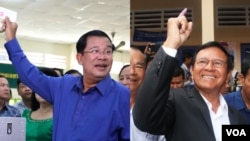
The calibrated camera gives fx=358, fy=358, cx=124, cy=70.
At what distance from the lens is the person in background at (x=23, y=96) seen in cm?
137

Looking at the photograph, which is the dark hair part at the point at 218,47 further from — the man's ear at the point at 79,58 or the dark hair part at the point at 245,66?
the man's ear at the point at 79,58

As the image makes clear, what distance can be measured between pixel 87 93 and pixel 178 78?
368 mm

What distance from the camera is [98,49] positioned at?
1.16 metres

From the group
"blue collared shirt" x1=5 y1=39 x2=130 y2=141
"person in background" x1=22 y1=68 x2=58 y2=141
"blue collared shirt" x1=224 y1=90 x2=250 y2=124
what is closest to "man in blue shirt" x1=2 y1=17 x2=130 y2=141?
"blue collared shirt" x1=5 y1=39 x2=130 y2=141

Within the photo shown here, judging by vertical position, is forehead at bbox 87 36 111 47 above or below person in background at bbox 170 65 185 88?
above

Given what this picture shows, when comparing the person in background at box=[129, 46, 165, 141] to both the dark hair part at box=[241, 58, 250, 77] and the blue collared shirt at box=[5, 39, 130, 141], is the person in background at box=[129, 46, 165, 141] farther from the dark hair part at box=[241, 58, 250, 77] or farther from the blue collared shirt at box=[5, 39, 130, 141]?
the dark hair part at box=[241, 58, 250, 77]

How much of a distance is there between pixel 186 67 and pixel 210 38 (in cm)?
10

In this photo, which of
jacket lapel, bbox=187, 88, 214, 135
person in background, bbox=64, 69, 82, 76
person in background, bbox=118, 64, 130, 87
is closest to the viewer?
jacket lapel, bbox=187, 88, 214, 135

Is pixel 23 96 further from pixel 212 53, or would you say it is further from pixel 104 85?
pixel 212 53

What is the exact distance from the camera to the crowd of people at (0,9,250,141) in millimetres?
889

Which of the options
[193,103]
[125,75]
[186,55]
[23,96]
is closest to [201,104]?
[193,103]

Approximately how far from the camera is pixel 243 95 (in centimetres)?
94

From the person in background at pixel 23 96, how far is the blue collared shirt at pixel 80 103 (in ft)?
0.54

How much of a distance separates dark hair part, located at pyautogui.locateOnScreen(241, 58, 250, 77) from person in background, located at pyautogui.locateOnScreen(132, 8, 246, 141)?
3 cm
